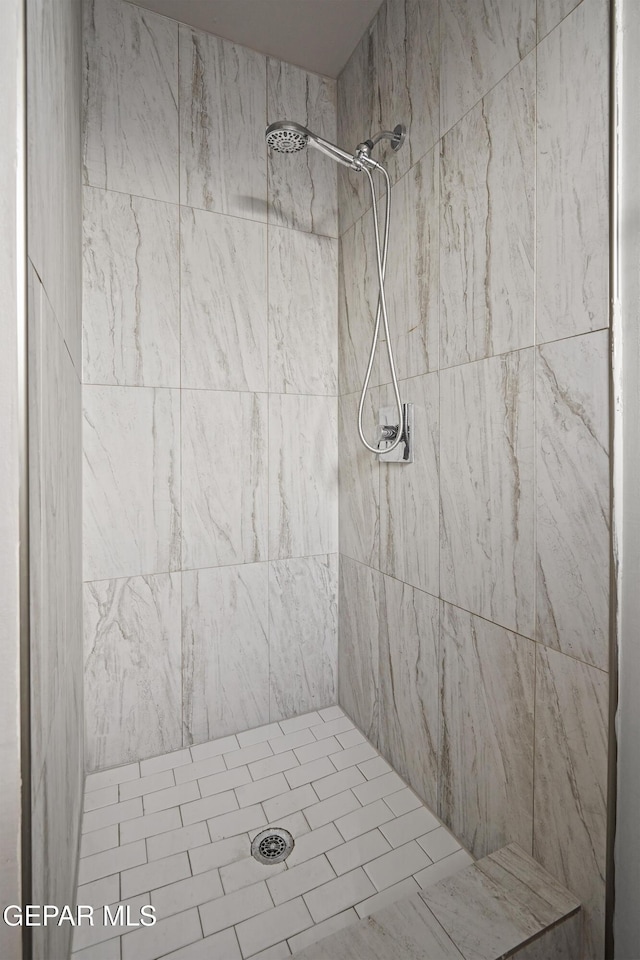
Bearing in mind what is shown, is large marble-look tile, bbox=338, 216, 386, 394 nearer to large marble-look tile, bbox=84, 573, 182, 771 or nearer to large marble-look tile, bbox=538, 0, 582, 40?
large marble-look tile, bbox=538, 0, 582, 40

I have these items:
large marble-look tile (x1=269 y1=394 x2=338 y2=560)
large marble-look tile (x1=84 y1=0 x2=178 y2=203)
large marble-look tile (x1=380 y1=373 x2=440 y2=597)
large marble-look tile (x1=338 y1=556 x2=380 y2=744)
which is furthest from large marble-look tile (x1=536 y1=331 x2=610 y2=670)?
large marble-look tile (x1=84 y1=0 x2=178 y2=203)

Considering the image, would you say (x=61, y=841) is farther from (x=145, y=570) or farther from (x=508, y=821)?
(x=508, y=821)

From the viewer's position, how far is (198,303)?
1697mm

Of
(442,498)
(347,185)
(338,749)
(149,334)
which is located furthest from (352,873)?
(347,185)

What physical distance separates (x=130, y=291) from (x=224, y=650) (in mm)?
1302

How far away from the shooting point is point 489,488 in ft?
3.84

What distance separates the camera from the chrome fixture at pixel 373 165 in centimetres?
138

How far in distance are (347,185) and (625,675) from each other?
183 centimetres

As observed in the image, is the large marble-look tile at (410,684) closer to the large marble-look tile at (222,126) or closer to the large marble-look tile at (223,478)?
the large marble-look tile at (223,478)

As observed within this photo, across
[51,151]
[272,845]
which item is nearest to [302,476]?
[272,845]

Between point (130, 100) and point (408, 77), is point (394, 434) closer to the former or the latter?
point (408, 77)

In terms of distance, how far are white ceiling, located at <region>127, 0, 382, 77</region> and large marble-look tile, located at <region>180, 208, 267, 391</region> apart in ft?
2.03

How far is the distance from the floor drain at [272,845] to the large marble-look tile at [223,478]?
84cm

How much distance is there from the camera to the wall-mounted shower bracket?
4.83 ft
